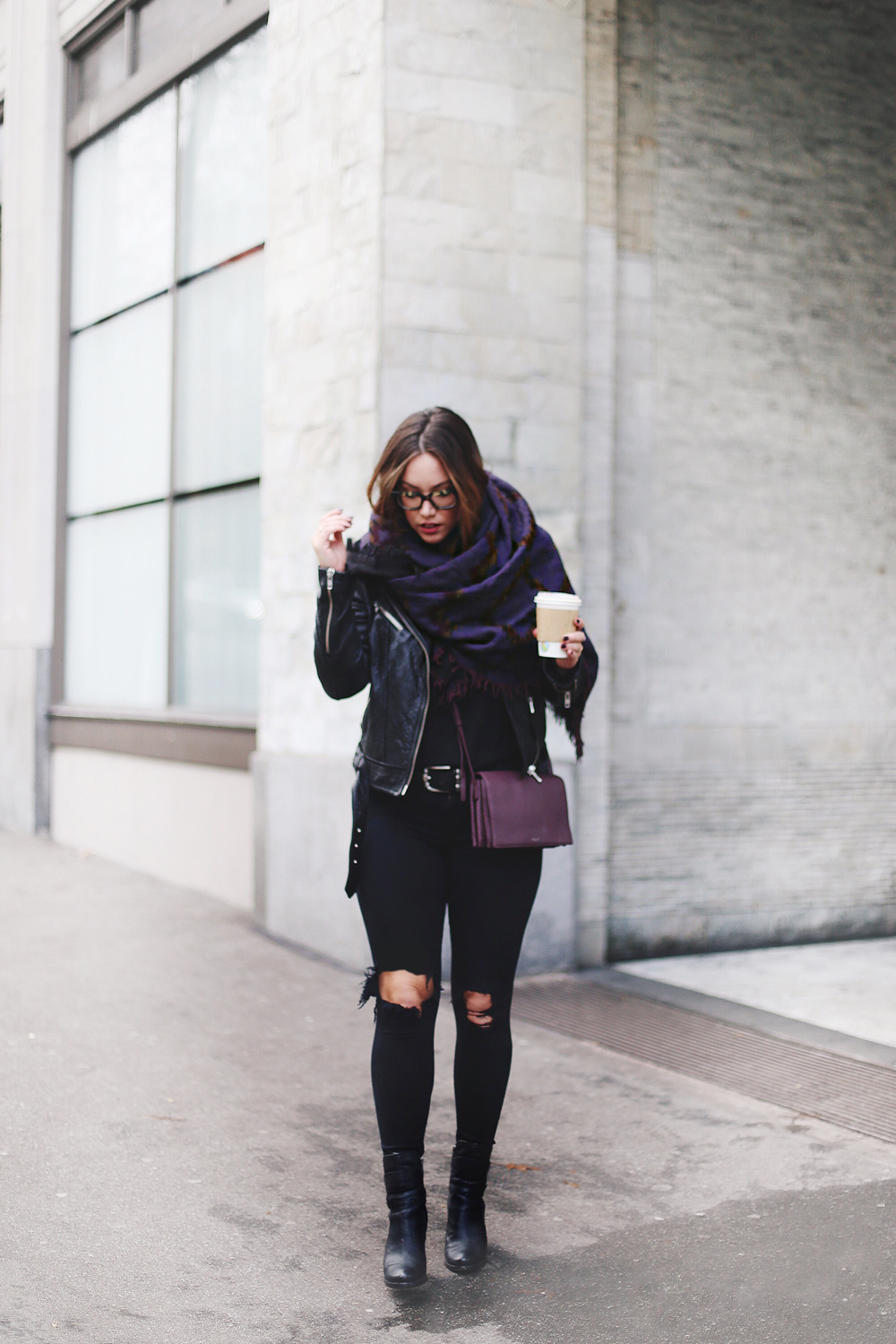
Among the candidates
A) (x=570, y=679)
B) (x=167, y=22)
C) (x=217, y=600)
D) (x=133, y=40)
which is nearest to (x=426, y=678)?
(x=570, y=679)

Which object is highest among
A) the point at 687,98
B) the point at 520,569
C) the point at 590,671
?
the point at 687,98

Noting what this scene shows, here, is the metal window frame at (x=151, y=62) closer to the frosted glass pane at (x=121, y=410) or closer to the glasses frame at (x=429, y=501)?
the frosted glass pane at (x=121, y=410)

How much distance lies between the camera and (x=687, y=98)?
22.8ft

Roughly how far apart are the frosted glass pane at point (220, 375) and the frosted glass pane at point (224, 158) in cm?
18

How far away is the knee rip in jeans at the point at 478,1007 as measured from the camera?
3223 millimetres

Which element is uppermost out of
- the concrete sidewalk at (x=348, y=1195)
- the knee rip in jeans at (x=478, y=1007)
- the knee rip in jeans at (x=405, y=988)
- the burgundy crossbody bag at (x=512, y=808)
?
the burgundy crossbody bag at (x=512, y=808)

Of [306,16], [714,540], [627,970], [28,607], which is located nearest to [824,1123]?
[627,970]

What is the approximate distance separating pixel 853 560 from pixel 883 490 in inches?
17.5

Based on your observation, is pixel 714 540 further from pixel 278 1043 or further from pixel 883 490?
pixel 278 1043

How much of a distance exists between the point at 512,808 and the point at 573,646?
15.6 inches

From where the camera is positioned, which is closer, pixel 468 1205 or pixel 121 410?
pixel 468 1205

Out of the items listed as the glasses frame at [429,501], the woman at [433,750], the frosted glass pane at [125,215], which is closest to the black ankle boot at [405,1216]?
the woman at [433,750]

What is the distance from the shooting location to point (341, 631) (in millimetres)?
3178

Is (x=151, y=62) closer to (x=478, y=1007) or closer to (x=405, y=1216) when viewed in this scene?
(x=478, y=1007)
